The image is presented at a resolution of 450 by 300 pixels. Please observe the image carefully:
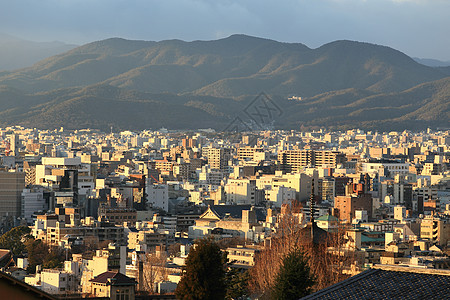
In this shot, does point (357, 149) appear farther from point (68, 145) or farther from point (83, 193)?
point (83, 193)

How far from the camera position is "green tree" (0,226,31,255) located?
4009cm

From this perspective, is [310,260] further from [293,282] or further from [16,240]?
[16,240]

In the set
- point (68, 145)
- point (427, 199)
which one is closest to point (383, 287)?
point (427, 199)

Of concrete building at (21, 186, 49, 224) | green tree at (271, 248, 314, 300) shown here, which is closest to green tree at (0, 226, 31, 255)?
concrete building at (21, 186, 49, 224)

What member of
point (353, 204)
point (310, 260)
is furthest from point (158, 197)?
point (310, 260)

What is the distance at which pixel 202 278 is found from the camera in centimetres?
1750

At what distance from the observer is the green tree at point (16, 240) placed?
132 ft

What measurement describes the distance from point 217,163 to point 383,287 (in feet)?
300

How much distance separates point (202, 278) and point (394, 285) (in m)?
5.71

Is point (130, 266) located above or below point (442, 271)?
below

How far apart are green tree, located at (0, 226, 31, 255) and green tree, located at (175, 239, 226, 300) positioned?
73.7ft

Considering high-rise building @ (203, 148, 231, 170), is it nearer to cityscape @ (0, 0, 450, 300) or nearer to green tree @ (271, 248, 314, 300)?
cityscape @ (0, 0, 450, 300)

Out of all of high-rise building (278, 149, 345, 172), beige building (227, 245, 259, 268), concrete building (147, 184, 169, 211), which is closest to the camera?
beige building (227, 245, 259, 268)

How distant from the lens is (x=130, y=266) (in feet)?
107
